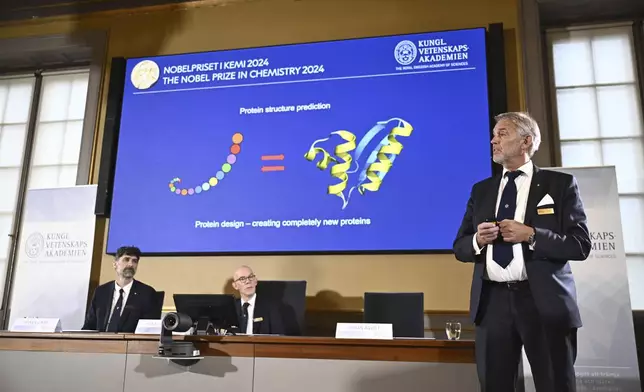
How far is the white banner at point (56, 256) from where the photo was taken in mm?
4305

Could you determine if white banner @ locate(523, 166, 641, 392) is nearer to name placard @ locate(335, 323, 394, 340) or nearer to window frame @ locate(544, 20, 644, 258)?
window frame @ locate(544, 20, 644, 258)

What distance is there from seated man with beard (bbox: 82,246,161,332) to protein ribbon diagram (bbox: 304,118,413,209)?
141 centimetres

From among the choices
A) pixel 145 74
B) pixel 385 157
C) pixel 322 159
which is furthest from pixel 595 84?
pixel 145 74

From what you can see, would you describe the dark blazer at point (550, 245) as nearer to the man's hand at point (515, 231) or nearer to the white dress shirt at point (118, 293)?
the man's hand at point (515, 231)

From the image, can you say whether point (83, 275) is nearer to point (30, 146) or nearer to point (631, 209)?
point (30, 146)

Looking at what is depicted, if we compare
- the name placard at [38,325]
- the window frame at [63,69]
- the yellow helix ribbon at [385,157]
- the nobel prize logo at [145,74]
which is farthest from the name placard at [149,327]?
the nobel prize logo at [145,74]

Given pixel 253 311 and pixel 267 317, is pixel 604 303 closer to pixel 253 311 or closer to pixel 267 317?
pixel 267 317

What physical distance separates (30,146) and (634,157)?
16.2ft

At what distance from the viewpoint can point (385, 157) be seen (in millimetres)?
4074

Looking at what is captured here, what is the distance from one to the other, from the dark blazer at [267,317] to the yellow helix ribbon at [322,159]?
1.11m

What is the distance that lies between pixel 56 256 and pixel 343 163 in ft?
7.55

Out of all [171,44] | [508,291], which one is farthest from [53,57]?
[508,291]

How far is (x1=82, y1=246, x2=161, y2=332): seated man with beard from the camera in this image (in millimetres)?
3523

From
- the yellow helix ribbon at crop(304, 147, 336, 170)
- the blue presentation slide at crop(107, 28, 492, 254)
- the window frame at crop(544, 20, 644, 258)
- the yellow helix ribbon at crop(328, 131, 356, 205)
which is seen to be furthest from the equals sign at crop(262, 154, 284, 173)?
the window frame at crop(544, 20, 644, 258)
